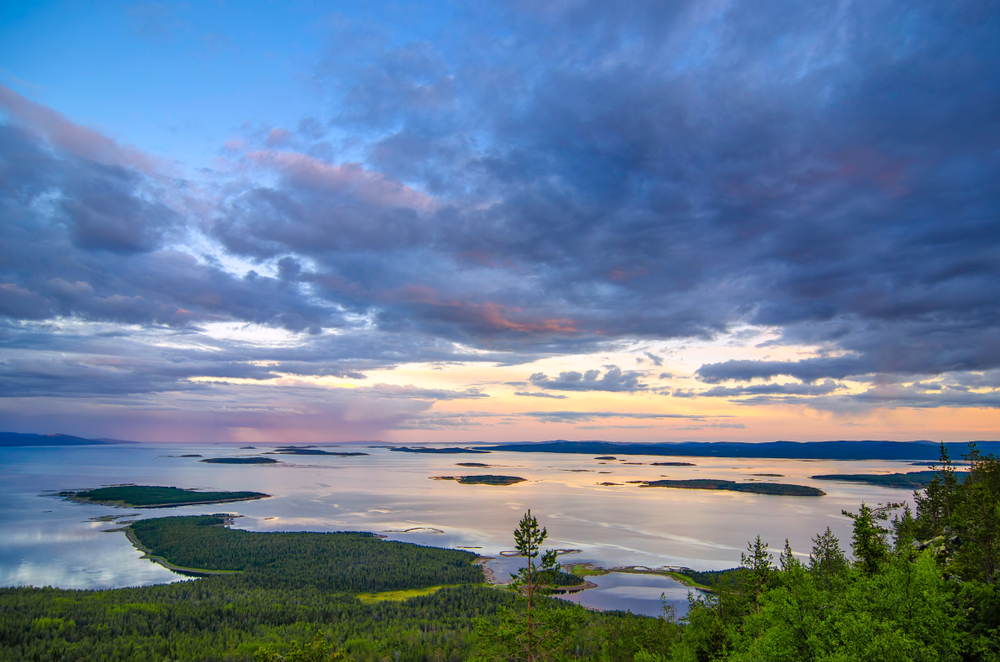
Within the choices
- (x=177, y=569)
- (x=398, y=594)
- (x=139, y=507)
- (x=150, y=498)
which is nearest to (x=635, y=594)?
(x=398, y=594)

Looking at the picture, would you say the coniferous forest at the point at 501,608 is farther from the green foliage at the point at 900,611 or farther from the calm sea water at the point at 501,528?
the calm sea water at the point at 501,528

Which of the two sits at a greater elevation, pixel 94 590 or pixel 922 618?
pixel 922 618

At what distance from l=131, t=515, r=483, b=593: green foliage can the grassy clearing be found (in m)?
1.38

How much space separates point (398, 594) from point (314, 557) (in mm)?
27269

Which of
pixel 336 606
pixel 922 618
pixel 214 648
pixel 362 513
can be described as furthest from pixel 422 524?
pixel 922 618

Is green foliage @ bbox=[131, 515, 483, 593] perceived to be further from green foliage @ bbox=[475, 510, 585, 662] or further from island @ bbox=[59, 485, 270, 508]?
green foliage @ bbox=[475, 510, 585, 662]

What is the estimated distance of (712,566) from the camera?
96.2m

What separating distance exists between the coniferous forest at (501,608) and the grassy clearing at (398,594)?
93.7 inches

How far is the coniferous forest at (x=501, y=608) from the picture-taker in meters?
19.3

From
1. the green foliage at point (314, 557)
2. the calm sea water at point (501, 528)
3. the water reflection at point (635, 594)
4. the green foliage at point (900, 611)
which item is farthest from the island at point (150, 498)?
the green foliage at point (900, 611)

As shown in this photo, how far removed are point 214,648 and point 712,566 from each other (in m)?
82.8

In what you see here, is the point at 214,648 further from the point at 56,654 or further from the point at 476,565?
the point at 476,565

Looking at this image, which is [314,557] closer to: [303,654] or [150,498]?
[303,654]

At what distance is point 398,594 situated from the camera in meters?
86.9
